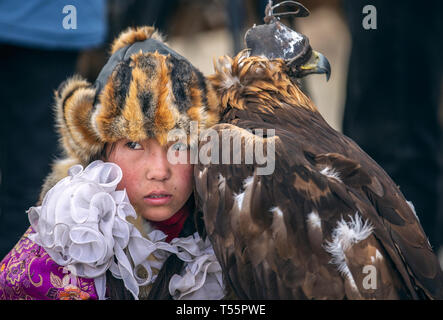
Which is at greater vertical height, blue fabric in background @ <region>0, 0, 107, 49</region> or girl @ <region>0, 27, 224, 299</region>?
blue fabric in background @ <region>0, 0, 107, 49</region>

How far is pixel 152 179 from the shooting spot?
2096mm

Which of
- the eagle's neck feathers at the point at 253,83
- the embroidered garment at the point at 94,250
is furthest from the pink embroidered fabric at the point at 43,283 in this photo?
the eagle's neck feathers at the point at 253,83

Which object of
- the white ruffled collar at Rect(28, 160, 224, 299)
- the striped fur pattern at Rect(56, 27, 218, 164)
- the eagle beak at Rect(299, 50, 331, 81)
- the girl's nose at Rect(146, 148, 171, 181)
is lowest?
the white ruffled collar at Rect(28, 160, 224, 299)

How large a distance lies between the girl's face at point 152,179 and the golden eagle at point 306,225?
15 cm

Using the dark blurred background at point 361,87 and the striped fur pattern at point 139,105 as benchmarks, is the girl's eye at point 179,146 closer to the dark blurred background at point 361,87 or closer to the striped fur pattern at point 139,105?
the striped fur pattern at point 139,105

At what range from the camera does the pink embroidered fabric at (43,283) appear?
6.59ft

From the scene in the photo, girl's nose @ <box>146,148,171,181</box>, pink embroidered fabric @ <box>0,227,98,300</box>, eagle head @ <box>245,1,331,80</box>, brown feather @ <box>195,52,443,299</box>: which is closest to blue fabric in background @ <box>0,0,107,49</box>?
eagle head @ <box>245,1,331,80</box>

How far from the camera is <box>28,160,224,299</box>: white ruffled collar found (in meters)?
1.96

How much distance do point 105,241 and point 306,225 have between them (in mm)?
622
